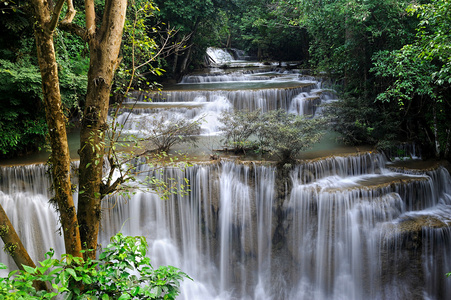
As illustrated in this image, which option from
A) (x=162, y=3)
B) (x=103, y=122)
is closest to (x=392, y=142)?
(x=103, y=122)

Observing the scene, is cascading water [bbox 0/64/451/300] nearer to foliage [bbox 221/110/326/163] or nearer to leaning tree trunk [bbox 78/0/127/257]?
foliage [bbox 221/110/326/163]

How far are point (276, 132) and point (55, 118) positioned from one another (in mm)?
5563

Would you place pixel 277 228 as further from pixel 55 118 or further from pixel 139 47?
pixel 55 118

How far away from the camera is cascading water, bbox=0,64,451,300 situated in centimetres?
730

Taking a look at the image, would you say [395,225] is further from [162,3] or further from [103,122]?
[162,3]

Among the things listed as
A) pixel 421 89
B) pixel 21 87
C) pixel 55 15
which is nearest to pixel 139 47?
pixel 55 15

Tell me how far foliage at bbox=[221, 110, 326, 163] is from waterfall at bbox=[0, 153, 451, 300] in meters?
0.48

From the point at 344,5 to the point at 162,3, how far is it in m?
9.26

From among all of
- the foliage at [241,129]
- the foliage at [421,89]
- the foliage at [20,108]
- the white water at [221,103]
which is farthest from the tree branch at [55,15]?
the white water at [221,103]

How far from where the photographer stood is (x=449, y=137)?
29.3 ft

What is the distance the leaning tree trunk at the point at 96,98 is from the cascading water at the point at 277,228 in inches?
151

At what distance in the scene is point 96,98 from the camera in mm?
3529

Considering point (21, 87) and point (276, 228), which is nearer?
point (276, 228)

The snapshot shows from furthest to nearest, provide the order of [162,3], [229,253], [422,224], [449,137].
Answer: [162,3] < [449,137] < [229,253] < [422,224]
